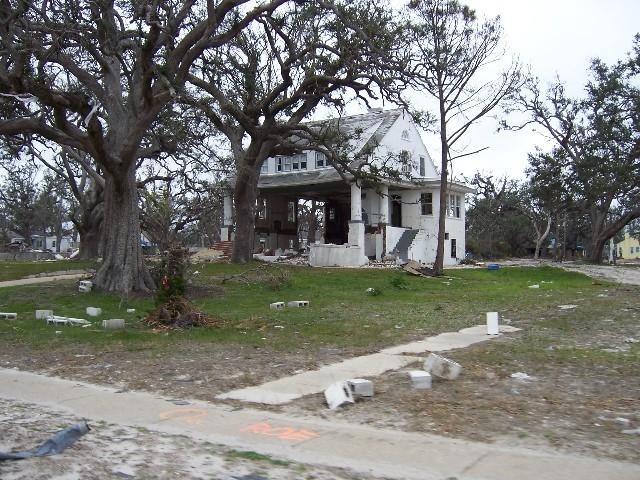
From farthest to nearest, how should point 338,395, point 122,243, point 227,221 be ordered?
point 227,221 → point 122,243 → point 338,395

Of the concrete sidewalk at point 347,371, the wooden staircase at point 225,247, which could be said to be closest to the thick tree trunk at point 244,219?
the wooden staircase at point 225,247

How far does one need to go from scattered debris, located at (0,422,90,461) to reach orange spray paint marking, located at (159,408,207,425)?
3.53ft

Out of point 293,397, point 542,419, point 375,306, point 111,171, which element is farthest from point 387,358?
point 111,171

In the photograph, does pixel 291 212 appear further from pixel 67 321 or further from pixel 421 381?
pixel 421 381

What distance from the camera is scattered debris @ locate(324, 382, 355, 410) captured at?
700cm

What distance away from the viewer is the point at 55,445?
528cm

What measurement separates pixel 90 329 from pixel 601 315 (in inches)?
429

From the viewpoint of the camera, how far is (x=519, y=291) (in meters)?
21.7

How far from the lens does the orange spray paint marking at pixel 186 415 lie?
A: 6.55 m

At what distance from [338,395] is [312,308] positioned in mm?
9454

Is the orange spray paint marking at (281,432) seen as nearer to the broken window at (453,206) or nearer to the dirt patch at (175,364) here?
the dirt patch at (175,364)

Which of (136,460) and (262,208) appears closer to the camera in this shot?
(136,460)

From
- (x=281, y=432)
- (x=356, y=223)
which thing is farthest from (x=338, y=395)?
(x=356, y=223)

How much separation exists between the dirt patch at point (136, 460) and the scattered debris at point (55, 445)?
0.18 ft
